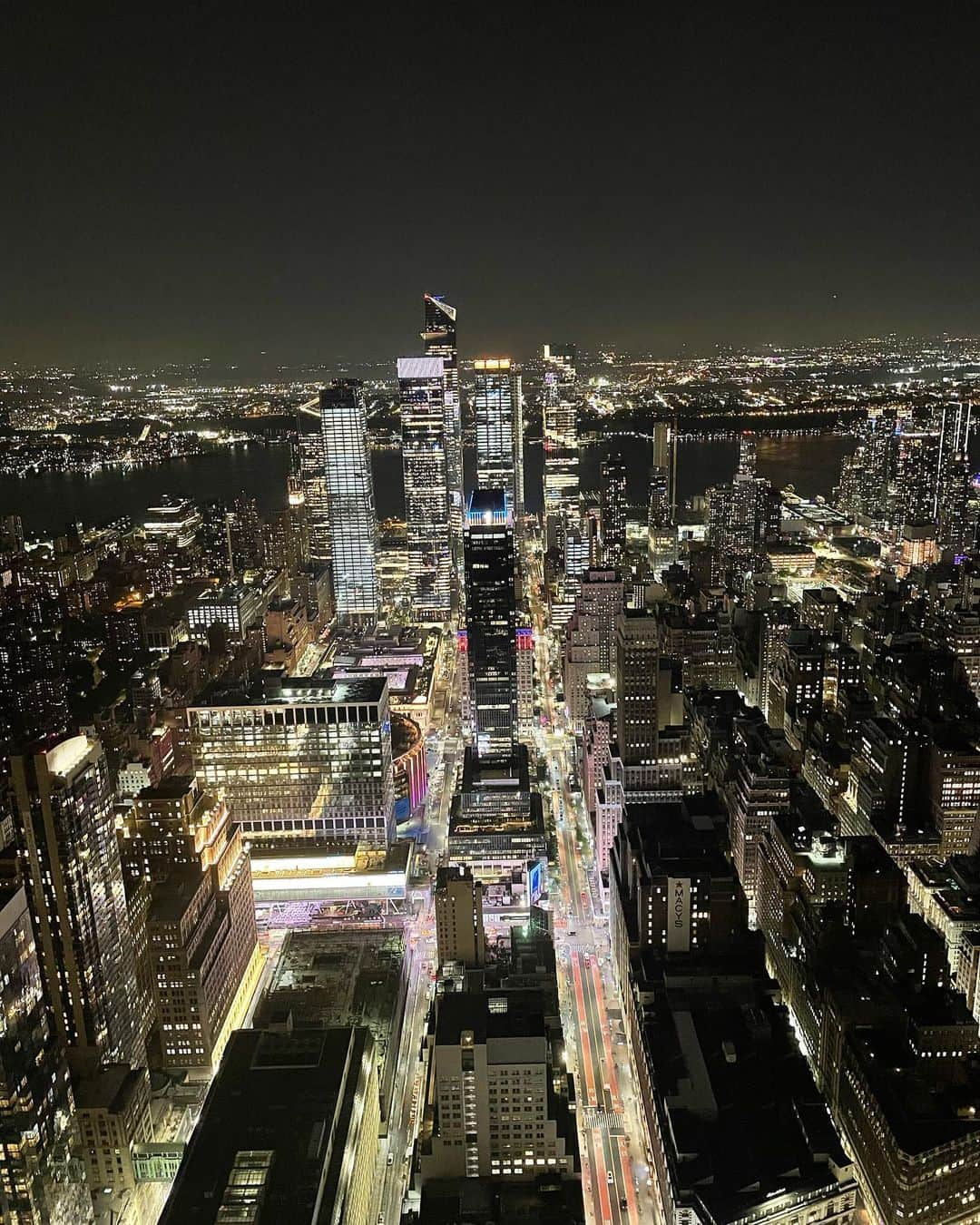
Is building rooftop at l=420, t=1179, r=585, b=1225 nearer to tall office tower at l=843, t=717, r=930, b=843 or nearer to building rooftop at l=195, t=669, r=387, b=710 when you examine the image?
building rooftop at l=195, t=669, r=387, b=710

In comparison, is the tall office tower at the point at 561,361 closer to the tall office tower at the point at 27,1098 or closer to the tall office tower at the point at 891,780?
the tall office tower at the point at 891,780

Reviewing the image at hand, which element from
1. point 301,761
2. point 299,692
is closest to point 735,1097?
point 301,761

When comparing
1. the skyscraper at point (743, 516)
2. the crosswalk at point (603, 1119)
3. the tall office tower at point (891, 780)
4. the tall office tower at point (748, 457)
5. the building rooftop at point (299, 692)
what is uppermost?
the tall office tower at point (748, 457)

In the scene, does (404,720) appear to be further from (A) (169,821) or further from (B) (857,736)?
(B) (857,736)

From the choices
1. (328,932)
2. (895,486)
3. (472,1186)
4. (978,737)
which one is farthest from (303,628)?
(895,486)

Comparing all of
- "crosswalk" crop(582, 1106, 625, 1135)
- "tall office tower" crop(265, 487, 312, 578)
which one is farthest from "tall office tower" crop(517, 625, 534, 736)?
"crosswalk" crop(582, 1106, 625, 1135)

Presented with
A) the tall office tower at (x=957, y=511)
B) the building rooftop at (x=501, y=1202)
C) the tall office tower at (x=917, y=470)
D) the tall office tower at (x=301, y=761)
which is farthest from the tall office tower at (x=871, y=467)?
the building rooftop at (x=501, y=1202)

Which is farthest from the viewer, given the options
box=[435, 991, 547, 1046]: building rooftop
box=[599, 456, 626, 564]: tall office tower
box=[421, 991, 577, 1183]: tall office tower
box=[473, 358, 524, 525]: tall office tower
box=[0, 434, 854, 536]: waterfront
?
box=[473, 358, 524, 525]: tall office tower
